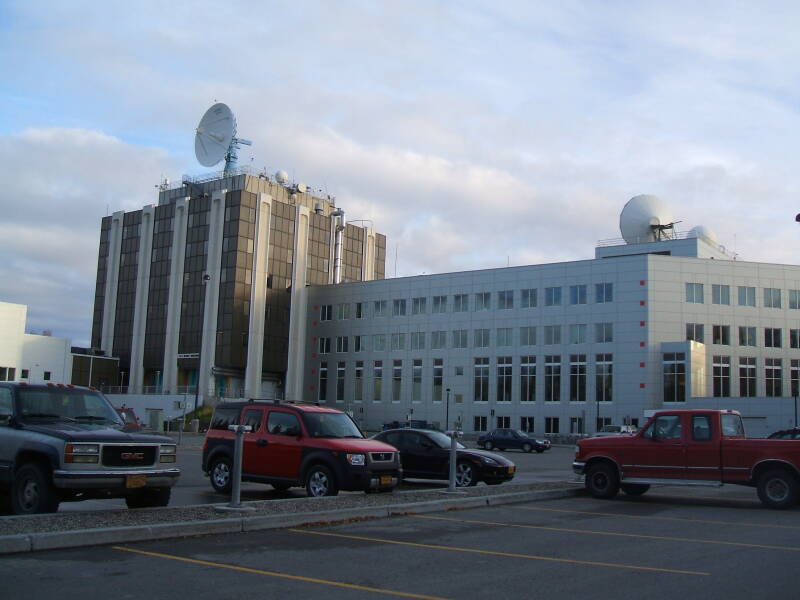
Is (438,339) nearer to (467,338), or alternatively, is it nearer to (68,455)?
(467,338)

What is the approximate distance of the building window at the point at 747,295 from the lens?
7362cm

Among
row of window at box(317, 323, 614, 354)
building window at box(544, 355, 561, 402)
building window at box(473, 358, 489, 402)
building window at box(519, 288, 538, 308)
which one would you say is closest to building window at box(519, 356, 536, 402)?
building window at box(544, 355, 561, 402)

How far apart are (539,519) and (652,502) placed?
4975mm

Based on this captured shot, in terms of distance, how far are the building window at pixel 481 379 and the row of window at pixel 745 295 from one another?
1995cm

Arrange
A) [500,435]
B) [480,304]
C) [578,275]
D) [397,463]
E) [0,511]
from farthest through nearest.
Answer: [480,304] < [578,275] < [500,435] < [397,463] < [0,511]

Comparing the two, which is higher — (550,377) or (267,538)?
(550,377)

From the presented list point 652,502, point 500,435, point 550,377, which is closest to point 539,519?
point 652,502

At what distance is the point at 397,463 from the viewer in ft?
54.4

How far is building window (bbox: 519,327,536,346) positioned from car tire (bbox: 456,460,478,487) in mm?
57710

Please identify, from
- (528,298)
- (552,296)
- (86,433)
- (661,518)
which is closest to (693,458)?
(661,518)

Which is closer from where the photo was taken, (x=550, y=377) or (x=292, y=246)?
(x=550, y=377)

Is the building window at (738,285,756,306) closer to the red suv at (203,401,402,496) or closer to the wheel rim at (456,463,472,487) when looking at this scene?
the wheel rim at (456,463,472,487)

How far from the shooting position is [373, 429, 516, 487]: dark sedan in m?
20.4

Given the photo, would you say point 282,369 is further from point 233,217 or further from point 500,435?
point 500,435
